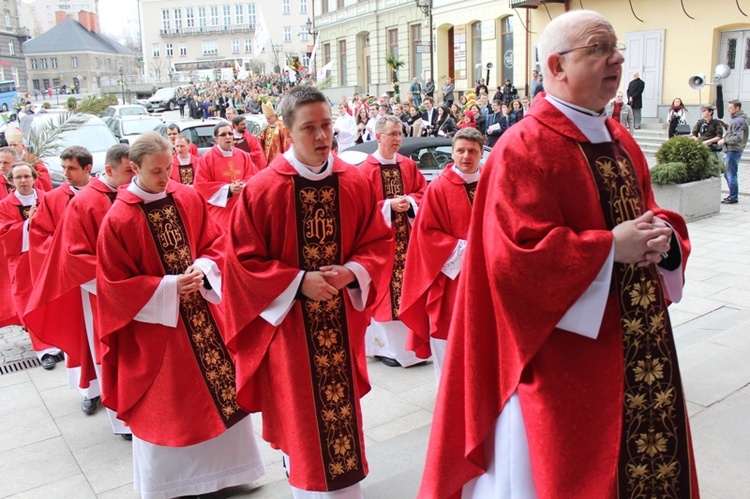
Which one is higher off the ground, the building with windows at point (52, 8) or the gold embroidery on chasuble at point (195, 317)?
the building with windows at point (52, 8)

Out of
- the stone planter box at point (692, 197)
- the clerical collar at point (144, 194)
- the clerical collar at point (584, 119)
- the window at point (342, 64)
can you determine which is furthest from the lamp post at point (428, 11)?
the clerical collar at point (584, 119)

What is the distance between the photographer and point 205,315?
3.92m

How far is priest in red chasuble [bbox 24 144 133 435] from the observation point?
4.19 metres

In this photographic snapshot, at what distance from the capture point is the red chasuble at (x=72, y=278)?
4188 mm

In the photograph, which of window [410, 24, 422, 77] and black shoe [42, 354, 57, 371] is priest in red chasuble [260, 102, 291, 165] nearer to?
black shoe [42, 354, 57, 371]

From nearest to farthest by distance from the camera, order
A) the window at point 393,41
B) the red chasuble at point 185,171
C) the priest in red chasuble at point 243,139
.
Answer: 1. the red chasuble at point 185,171
2. the priest in red chasuble at point 243,139
3. the window at point 393,41

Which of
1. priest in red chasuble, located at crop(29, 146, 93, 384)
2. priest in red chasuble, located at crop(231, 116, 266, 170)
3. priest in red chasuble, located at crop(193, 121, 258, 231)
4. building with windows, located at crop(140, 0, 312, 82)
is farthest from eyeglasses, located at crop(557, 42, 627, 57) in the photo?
building with windows, located at crop(140, 0, 312, 82)

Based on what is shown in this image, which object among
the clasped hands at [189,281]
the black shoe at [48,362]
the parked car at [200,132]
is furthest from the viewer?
the parked car at [200,132]

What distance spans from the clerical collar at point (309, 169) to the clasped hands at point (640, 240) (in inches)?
57.9

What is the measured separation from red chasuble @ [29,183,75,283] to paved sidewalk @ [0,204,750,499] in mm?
1128

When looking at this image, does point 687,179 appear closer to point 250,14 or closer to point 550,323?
point 550,323

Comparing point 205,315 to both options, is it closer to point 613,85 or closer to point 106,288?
point 106,288

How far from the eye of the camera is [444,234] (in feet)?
15.9

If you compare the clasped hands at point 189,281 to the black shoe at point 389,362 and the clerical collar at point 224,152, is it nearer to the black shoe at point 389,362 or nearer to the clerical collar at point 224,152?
the black shoe at point 389,362
